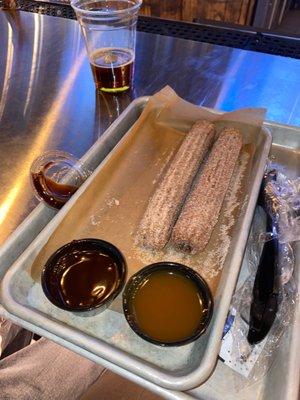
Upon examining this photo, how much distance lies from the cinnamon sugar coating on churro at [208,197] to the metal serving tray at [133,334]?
0.23 feet

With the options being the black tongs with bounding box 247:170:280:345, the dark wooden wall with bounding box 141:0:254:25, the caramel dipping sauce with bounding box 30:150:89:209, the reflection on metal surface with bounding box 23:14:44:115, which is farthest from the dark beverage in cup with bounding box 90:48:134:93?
the dark wooden wall with bounding box 141:0:254:25

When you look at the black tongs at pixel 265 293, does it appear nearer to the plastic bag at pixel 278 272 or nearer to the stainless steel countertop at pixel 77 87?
the plastic bag at pixel 278 272

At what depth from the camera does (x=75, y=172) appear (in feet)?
3.27

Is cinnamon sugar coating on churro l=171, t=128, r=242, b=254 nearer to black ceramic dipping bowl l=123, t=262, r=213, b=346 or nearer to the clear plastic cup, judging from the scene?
black ceramic dipping bowl l=123, t=262, r=213, b=346

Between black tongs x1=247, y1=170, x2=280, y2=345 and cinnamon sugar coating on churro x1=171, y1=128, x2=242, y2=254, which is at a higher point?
cinnamon sugar coating on churro x1=171, y1=128, x2=242, y2=254

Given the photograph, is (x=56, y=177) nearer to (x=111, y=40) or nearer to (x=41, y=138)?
A: (x=41, y=138)

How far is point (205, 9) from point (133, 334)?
262 cm

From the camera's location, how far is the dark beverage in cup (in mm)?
1276

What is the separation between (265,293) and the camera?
0.74m

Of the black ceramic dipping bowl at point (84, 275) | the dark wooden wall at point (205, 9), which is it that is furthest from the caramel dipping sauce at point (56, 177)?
the dark wooden wall at point (205, 9)

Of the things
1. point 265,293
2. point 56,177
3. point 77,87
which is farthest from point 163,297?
point 77,87

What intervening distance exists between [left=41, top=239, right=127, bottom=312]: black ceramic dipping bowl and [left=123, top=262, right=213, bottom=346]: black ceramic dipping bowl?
0.10ft

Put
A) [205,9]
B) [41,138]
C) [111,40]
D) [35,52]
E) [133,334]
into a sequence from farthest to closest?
[205,9] → [35,52] → [111,40] → [41,138] → [133,334]

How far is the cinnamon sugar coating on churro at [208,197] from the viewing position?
0.84 metres
